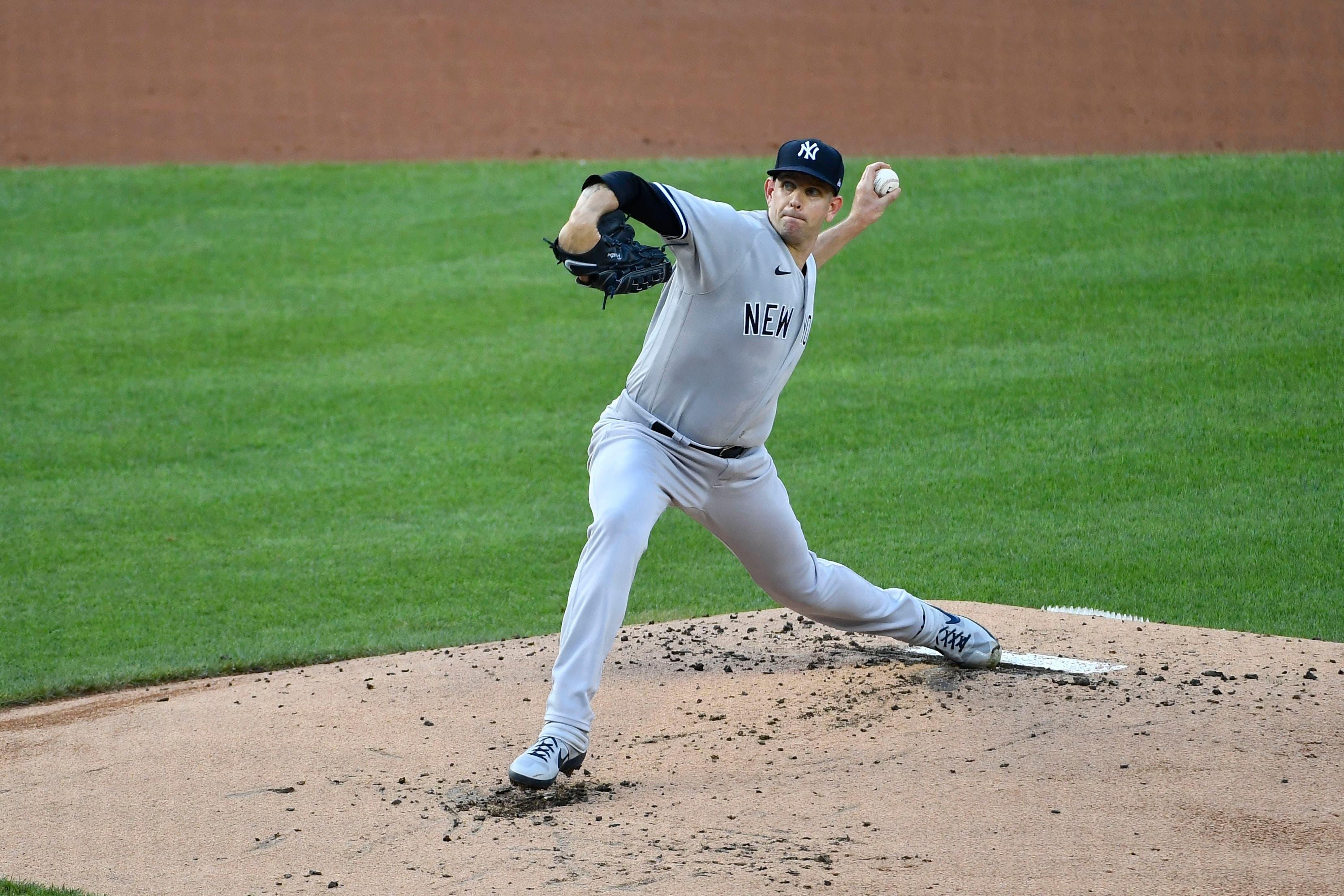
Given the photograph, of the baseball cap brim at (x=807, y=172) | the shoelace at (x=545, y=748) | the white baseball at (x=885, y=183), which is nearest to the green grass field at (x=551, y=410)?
the shoelace at (x=545, y=748)

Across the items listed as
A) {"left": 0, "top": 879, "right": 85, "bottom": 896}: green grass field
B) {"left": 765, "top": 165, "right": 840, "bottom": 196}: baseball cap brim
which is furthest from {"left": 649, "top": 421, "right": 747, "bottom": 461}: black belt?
{"left": 0, "top": 879, "right": 85, "bottom": 896}: green grass field

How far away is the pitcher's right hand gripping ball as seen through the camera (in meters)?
3.66

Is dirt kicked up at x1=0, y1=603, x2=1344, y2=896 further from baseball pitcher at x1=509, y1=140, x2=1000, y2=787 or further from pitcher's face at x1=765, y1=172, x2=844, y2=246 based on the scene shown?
pitcher's face at x1=765, y1=172, x2=844, y2=246

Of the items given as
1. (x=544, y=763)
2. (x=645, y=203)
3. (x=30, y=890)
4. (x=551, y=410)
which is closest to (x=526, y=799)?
(x=544, y=763)

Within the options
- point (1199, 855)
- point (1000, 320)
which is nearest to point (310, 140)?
point (1000, 320)

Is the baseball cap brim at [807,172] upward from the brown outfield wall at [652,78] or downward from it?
downward

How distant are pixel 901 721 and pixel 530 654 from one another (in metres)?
1.67

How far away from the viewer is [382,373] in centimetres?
981

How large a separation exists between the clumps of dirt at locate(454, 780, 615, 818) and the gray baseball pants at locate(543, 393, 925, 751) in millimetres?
157

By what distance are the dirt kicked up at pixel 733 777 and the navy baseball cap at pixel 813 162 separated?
168cm

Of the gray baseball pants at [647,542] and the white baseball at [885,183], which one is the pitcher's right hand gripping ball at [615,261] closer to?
the gray baseball pants at [647,542]

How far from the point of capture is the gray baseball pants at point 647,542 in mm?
3977

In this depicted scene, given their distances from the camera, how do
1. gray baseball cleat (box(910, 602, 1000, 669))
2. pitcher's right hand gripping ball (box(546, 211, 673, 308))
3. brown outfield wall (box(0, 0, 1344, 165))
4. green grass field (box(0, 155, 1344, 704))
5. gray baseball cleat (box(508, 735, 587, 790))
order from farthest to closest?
brown outfield wall (box(0, 0, 1344, 165)) < green grass field (box(0, 155, 1344, 704)) < gray baseball cleat (box(910, 602, 1000, 669)) < gray baseball cleat (box(508, 735, 587, 790)) < pitcher's right hand gripping ball (box(546, 211, 673, 308))

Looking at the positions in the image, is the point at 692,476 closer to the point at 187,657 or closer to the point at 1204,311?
the point at 187,657
